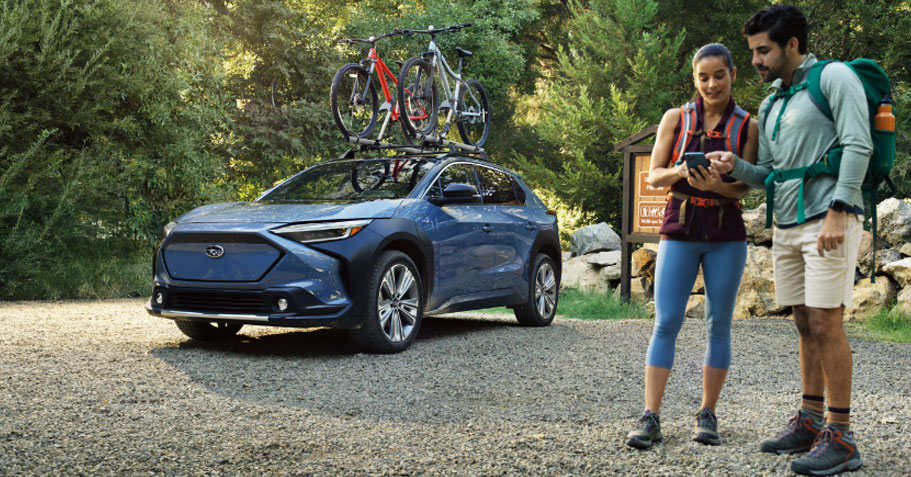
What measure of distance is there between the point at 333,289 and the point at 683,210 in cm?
314

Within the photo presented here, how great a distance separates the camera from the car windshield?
24.6 feet

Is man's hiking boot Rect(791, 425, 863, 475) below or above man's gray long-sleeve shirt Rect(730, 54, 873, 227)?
below

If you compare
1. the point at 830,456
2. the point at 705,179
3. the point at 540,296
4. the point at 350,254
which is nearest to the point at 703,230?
the point at 705,179

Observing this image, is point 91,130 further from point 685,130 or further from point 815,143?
point 815,143

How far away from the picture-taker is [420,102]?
36.1 ft

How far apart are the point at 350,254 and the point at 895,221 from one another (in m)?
7.97

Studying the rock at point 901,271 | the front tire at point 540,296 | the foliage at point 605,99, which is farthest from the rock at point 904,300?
the foliage at point 605,99

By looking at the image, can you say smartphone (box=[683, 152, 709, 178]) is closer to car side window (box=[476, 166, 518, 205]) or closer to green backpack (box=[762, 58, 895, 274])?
green backpack (box=[762, 58, 895, 274])

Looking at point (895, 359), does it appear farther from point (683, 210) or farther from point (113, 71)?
point (113, 71)

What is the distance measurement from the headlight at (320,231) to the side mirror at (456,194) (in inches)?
42.3

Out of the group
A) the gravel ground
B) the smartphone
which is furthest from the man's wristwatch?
the gravel ground

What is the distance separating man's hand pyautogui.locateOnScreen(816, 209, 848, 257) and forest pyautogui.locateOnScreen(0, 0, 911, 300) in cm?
1047

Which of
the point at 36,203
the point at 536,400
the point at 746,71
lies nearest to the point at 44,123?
the point at 36,203

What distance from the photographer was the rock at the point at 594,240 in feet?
54.4
